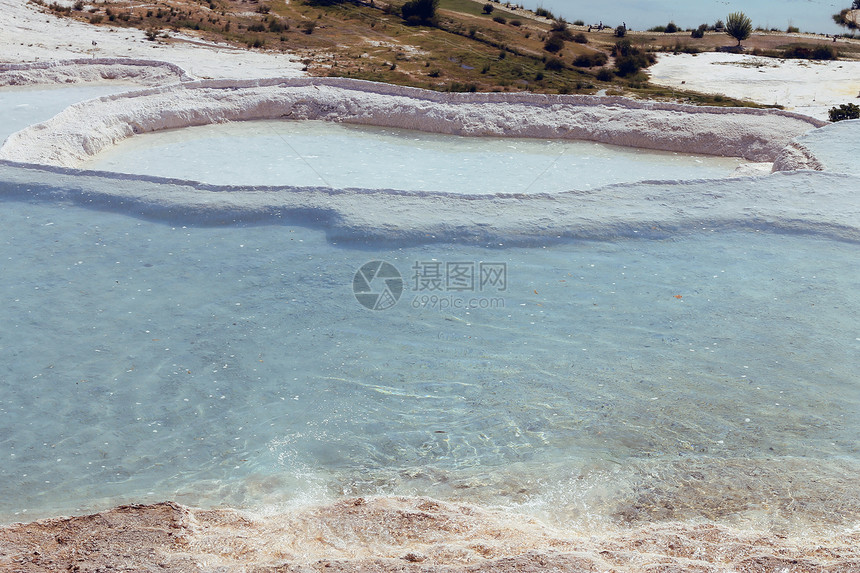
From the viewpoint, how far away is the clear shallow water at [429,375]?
417 cm

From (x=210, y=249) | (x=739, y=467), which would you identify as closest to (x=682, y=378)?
(x=739, y=467)

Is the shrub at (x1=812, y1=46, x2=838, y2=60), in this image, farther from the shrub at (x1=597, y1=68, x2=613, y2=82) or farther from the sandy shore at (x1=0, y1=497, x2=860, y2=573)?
the sandy shore at (x1=0, y1=497, x2=860, y2=573)

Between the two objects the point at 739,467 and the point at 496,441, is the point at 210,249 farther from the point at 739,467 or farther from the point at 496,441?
the point at 739,467

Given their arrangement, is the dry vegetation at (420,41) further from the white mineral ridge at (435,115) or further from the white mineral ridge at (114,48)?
the white mineral ridge at (435,115)

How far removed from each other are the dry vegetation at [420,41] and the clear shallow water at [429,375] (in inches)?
333

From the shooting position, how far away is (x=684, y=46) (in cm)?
2081

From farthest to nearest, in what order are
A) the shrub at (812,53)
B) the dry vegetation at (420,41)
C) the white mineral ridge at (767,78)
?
the shrub at (812,53), the dry vegetation at (420,41), the white mineral ridge at (767,78)

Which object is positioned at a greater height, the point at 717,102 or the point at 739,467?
the point at 717,102

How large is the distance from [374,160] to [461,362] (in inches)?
208

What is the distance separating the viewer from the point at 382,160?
396 inches

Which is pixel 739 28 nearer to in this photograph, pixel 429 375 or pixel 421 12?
pixel 421 12

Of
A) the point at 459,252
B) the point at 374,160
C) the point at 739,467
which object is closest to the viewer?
the point at 739,467

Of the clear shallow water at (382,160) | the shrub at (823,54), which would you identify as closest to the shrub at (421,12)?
the shrub at (823,54)

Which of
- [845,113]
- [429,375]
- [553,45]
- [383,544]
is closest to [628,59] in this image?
[553,45]
